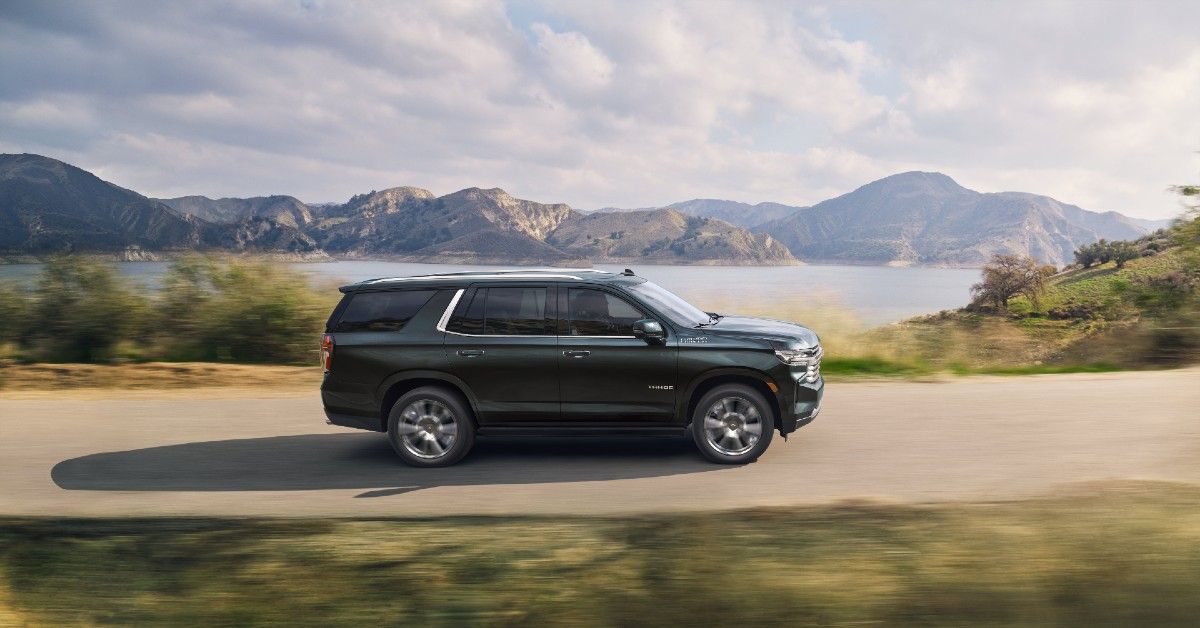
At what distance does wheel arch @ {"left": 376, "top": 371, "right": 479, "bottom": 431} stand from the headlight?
8.77 feet

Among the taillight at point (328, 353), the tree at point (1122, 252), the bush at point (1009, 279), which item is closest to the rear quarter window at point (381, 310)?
the taillight at point (328, 353)

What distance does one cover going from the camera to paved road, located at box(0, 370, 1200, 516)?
663 cm

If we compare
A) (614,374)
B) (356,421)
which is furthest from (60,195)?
(614,374)

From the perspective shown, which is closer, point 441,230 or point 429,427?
point 429,427

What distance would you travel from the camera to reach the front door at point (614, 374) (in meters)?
7.45

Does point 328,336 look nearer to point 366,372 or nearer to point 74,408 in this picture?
point 366,372

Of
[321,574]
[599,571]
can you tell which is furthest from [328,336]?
[599,571]

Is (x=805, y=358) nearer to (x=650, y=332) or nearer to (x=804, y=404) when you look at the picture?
(x=804, y=404)

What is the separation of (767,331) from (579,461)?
6.65 ft

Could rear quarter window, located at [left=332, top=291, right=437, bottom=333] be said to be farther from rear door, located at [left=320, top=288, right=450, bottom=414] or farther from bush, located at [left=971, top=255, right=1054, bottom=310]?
bush, located at [left=971, top=255, right=1054, bottom=310]

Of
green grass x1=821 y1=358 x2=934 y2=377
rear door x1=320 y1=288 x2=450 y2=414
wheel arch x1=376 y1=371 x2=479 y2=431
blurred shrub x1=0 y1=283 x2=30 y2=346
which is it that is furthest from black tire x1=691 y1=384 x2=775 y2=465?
blurred shrub x1=0 y1=283 x2=30 y2=346

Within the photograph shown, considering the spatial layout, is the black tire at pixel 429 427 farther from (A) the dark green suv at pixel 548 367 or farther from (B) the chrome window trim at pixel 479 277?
(B) the chrome window trim at pixel 479 277

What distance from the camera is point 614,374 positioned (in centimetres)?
748

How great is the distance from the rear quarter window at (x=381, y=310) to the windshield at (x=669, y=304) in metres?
1.93
